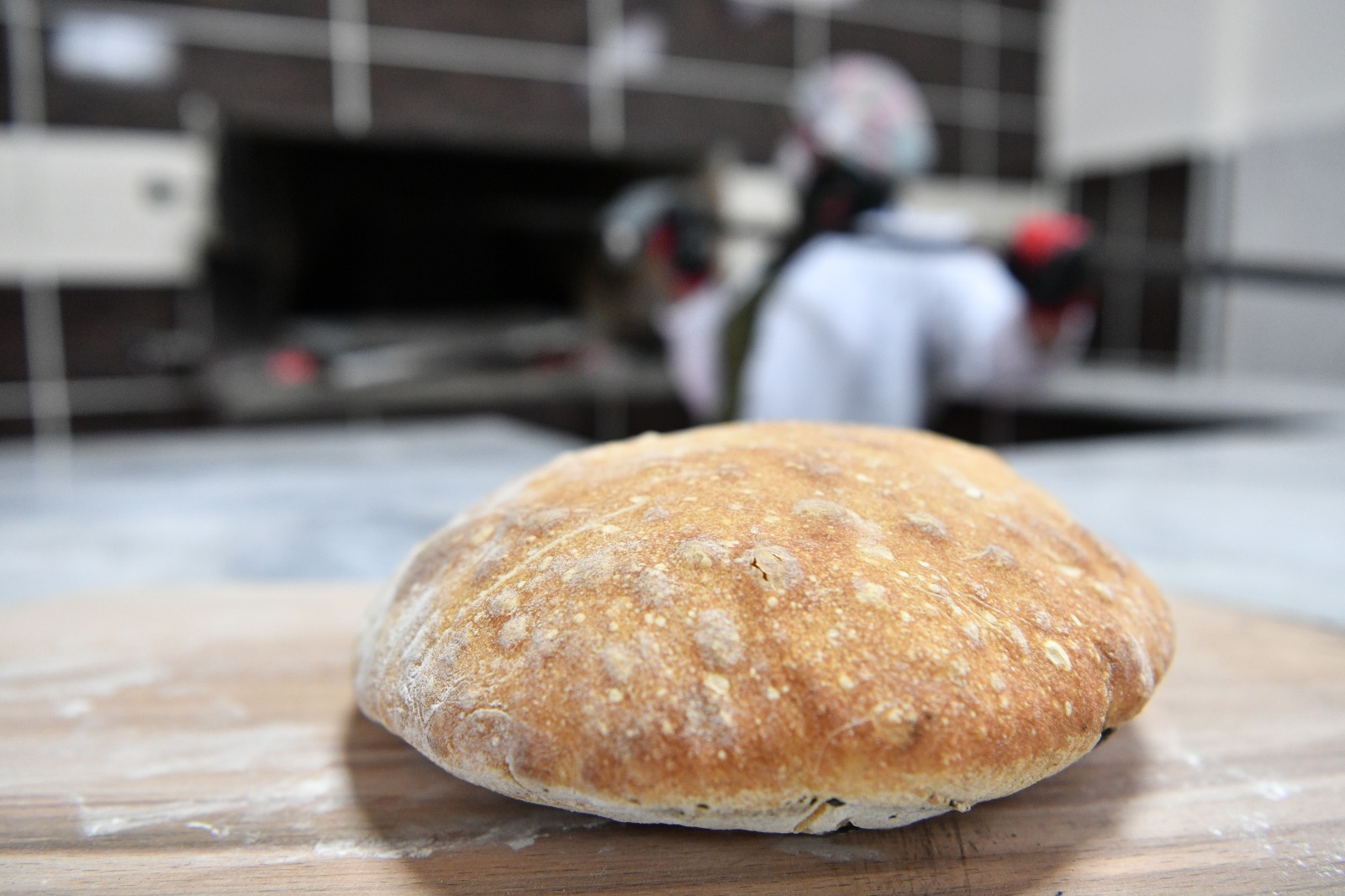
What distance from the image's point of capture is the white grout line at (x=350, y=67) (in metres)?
2.38

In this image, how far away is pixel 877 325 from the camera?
5.33 feet

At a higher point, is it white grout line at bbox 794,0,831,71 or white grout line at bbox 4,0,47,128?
white grout line at bbox 794,0,831,71

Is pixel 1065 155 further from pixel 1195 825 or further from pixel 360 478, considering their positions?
pixel 1195 825

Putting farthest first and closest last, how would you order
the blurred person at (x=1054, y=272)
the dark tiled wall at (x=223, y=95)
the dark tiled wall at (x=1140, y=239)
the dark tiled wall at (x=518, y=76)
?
the dark tiled wall at (x=1140, y=239)
the dark tiled wall at (x=518, y=76)
the dark tiled wall at (x=223, y=95)
the blurred person at (x=1054, y=272)

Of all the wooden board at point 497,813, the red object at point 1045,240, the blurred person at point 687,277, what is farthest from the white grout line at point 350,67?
the wooden board at point 497,813

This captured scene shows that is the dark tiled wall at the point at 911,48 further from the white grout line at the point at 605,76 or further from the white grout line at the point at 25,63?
the white grout line at the point at 25,63

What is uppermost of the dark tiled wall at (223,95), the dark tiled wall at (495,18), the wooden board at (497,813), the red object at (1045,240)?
the dark tiled wall at (495,18)

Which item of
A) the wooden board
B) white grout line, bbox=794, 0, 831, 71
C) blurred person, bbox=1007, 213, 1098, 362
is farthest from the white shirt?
white grout line, bbox=794, 0, 831, 71

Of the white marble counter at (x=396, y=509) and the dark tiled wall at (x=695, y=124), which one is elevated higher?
the dark tiled wall at (x=695, y=124)

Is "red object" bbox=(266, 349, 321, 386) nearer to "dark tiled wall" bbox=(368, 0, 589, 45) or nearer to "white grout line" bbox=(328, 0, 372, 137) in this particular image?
"white grout line" bbox=(328, 0, 372, 137)

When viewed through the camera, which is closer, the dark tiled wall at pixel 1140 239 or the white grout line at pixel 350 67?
the white grout line at pixel 350 67

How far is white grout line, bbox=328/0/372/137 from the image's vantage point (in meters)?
2.38

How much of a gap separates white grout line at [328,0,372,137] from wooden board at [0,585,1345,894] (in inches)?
86.5

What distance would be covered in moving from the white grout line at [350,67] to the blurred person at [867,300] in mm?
1302
